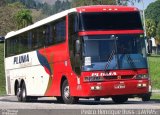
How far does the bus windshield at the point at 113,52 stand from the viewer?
68.6 ft

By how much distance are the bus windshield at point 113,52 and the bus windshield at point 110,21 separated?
1.46 ft

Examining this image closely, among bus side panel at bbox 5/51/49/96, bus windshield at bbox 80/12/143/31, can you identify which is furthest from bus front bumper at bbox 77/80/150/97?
bus side panel at bbox 5/51/49/96

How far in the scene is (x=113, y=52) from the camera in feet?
69.3

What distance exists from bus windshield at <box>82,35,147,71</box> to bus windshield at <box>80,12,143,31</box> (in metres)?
0.44

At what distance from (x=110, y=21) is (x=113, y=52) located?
54.0 inches

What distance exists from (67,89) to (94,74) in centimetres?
186

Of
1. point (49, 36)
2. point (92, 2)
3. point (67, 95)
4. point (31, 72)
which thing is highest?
point (92, 2)

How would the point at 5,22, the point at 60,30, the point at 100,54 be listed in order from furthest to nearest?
the point at 5,22 → the point at 60,30 → the point at 100,54

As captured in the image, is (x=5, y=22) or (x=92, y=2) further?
(x=92, y=2)

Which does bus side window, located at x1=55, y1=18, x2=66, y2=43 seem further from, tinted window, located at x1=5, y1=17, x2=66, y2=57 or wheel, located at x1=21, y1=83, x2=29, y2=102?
wheel, located at x1=21, y1=83, x2=29, y2=102

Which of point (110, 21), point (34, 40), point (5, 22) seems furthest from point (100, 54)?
point (5, 22)

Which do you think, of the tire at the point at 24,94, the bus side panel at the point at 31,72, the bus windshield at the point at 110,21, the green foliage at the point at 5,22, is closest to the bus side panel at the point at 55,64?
the bus side panel at the point at 31,72

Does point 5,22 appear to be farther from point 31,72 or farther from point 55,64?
point 55,64

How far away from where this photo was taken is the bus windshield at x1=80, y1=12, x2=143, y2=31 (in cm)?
2145
